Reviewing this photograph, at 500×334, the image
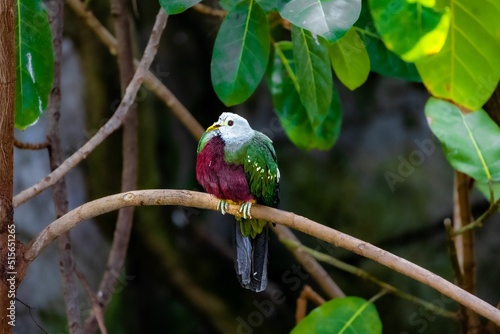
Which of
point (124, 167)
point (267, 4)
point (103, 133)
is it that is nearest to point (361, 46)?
point (267, 4)

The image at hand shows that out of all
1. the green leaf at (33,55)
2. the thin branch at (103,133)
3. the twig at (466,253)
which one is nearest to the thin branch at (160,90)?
the thin branch at (103,133)

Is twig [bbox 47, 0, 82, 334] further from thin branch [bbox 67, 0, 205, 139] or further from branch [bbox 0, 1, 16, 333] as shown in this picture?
branch [bbox 0, 1, 16, 333]

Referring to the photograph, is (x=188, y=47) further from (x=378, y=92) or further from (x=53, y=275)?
(x=53, y=275)

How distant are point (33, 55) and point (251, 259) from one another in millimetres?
609

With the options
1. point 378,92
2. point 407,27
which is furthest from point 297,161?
point 407,27

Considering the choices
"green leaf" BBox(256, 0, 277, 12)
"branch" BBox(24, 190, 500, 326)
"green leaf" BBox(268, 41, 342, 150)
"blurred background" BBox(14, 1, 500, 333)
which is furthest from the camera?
"blurred background" BBox(14, 1, 500, 333)

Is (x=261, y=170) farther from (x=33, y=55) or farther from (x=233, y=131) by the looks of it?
(x=33, y=55)

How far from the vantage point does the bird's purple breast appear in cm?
117

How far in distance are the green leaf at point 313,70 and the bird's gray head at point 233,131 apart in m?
0.26

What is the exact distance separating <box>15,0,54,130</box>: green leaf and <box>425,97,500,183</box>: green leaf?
2.72ft

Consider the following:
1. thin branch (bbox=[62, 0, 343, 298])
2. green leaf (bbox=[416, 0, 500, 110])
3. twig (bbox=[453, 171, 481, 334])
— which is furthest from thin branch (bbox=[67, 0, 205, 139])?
green leaf (bbox=[416, 0, 500, 110])

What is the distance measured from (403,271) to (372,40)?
0.81m

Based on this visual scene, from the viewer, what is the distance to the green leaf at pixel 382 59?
162 centimetres

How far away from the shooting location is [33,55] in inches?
53.6
